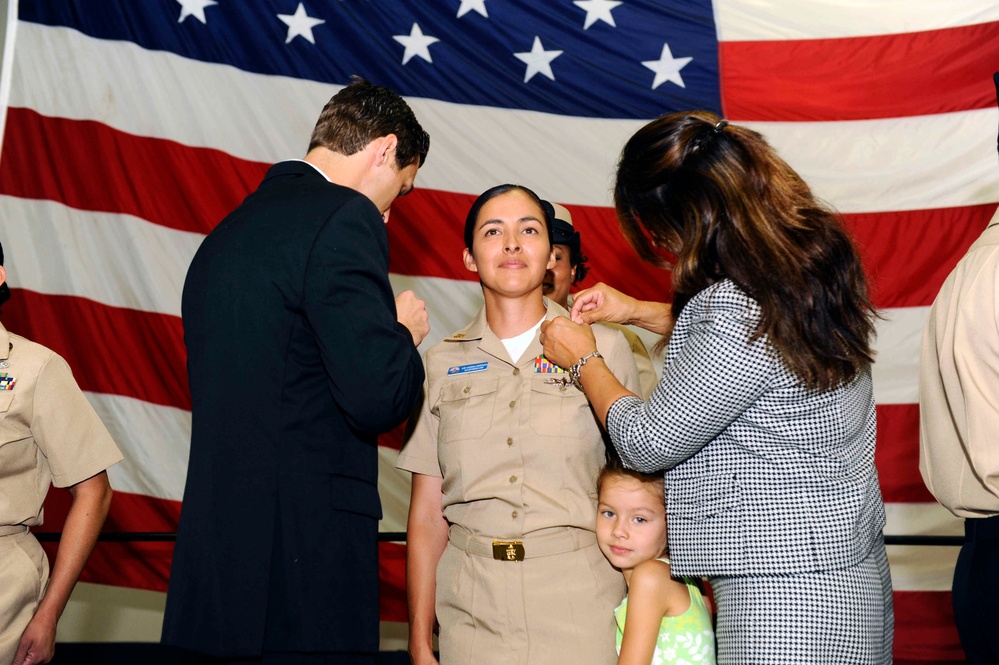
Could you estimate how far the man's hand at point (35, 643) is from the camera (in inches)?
84.2

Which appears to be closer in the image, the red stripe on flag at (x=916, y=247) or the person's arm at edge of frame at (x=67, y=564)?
the person's arm at edge of frame at (x=67, y=564)

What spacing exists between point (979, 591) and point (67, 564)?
6.22 feet

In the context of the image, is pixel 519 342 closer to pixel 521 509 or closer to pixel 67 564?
pixel 521 509

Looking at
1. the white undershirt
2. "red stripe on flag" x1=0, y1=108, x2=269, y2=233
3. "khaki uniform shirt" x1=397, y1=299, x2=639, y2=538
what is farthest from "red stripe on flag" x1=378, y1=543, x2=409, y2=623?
the white undershirt

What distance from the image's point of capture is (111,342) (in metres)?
3.70

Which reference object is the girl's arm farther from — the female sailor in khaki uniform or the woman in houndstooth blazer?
the woman in houndstooth blazer

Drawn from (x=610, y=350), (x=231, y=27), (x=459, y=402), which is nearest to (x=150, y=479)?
(x=231, y=27)

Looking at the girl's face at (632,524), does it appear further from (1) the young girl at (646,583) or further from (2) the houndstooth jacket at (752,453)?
(2) the houndstooth jacket at (752,453)

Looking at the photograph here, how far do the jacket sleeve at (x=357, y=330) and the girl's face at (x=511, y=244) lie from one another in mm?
521

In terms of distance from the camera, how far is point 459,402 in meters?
2.05

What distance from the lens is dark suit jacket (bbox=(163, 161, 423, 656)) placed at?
5.00 feet

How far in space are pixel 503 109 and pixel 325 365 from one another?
2.48 meters

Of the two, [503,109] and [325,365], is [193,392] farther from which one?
[503,109]

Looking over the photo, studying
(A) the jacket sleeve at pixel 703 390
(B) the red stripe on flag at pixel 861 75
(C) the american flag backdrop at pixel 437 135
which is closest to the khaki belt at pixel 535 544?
(A) the jacket sleeve at pixel 703 390
